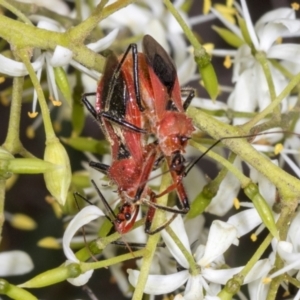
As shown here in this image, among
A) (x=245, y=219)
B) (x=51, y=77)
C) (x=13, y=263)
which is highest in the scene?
(x=51, y=77)

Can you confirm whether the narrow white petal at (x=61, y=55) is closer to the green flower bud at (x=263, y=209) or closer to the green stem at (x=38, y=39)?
the green stem at (x=38, y=39)

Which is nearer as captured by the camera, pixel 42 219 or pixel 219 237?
pixel 219 237

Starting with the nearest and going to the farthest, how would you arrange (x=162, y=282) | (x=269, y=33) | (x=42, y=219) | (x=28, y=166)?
1. (x=28, y=166)
2. (x=162, y=282)
3. (x=269, y=33)
4. (x=42, y=219)

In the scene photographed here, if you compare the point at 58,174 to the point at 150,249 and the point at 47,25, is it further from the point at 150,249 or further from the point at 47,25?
the point at 47,25

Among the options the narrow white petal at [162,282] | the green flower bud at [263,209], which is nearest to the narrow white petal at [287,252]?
the green flower bud at [263,209]

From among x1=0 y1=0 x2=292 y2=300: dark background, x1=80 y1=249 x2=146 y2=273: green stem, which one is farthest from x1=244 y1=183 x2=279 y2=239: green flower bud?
x1=0 y1=0 x2=292 y2=300: dark background

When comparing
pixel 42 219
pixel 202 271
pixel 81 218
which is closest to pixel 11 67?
pixel 81 218

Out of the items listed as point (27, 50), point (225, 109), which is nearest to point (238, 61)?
point (225, 109)
